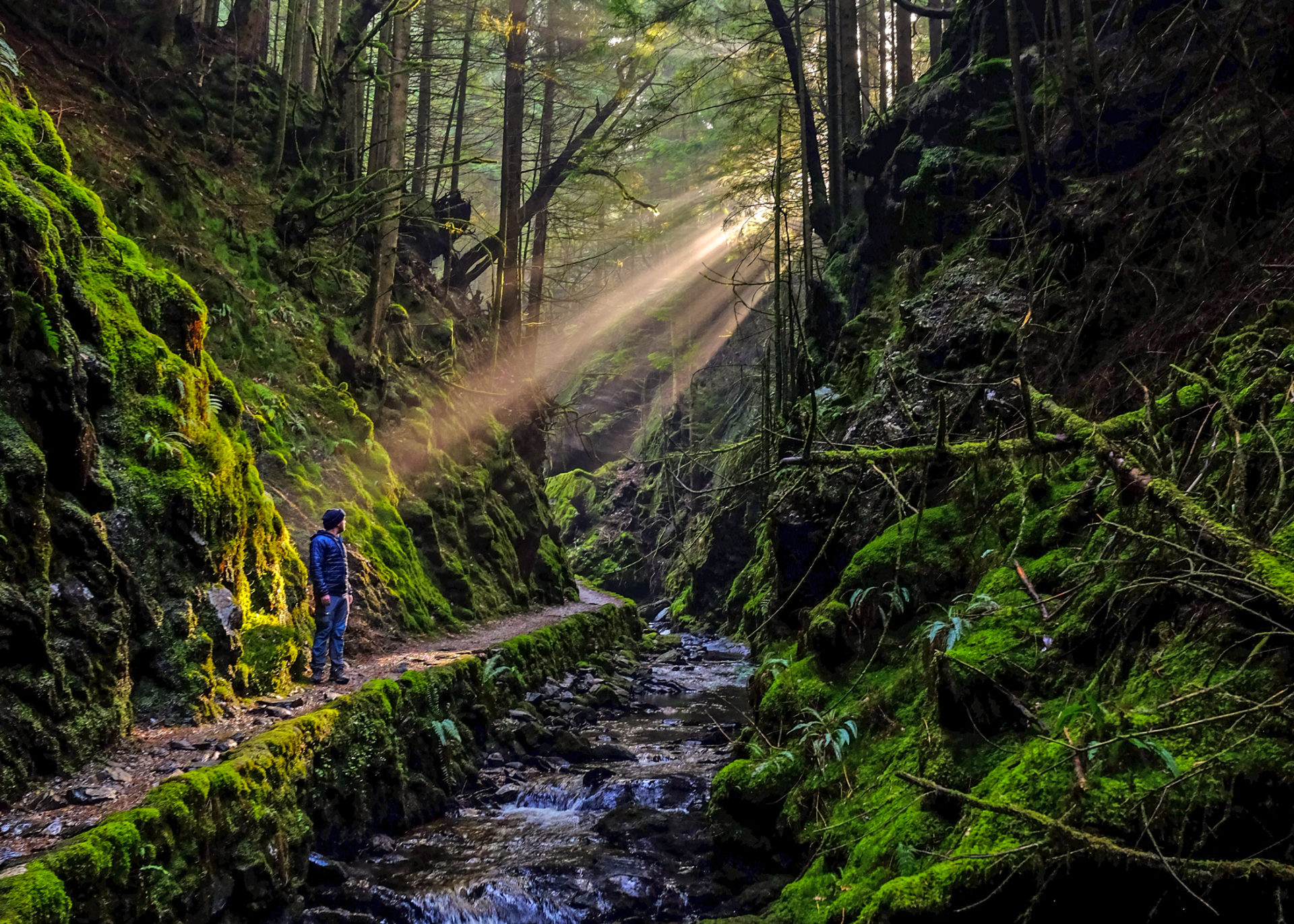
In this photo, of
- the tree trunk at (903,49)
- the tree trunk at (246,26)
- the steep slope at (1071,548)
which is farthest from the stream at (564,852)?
the tree trunk at (903,49)

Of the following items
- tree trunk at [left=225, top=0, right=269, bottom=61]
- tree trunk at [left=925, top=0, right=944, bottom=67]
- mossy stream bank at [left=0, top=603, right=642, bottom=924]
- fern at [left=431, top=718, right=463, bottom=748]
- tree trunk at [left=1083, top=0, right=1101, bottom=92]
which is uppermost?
tree trunk at [left=925, top=0, right=944, bottom=67]

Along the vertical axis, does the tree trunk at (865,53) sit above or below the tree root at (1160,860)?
above

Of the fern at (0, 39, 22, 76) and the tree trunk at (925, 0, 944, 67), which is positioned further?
the tree trunk at (925, 0, 944, 67)

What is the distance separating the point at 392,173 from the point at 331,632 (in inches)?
351

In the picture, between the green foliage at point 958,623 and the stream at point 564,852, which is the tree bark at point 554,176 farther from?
the green foliage at point 958,623

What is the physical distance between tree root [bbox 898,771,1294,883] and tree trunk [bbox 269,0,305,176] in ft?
45.5

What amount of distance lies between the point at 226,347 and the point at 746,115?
12709mm

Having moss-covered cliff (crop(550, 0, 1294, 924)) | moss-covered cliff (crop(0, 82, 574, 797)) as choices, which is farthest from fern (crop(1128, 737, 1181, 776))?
moss-covered cliff (crop(0, 82, 574, 797))

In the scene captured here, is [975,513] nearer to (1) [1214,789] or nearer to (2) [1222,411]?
(2) [1222,411]

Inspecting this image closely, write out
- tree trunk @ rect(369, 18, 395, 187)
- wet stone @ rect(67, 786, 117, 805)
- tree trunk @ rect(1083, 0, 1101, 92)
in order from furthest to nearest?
tree trunk @ rect(369, 18, 395, 187)
tree trunk @ rect(1083, 0, 1101, 92)
wet stone @ rect(67, 786, 117, 805)

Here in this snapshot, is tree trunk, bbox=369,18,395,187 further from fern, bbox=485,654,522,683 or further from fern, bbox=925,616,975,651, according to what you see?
fern, bbox=925,616,975,651

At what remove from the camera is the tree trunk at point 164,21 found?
1203 centimetres

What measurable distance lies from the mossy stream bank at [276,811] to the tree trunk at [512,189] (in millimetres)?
10587

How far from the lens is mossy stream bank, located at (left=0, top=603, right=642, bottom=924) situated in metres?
3.55
